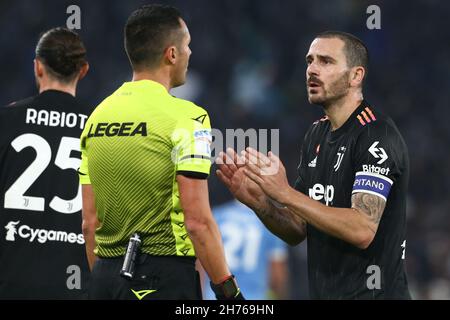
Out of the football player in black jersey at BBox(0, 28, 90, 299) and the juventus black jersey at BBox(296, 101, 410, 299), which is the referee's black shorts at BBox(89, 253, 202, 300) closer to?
the juventus black jersey at BBox(296, 101, 410, 299)

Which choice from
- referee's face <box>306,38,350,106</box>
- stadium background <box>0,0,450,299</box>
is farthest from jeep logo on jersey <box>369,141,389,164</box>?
stadium background <box>0,0,450,299</box>

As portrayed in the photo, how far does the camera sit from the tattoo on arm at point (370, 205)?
4688mm

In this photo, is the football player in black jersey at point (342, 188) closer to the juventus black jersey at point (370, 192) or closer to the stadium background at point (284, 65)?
the juventus black jersey at point (370, 192)

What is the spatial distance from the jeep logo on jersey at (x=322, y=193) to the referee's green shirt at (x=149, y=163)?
0.94m

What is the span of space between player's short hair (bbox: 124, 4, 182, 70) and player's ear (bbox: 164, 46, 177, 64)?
2cm

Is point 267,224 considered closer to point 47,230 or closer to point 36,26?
point 47,230

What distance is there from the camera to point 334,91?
5.09m

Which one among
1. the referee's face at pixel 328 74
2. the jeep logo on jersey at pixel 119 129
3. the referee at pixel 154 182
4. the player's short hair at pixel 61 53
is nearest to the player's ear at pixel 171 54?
the referee at pixel 154 182

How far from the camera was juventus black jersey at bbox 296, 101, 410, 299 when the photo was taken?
4777 mm

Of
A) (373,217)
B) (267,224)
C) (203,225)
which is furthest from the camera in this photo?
(267,224)

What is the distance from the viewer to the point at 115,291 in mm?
4383

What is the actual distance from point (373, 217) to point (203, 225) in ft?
3.16

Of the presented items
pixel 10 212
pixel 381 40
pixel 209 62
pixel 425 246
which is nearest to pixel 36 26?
pixel 209 62
